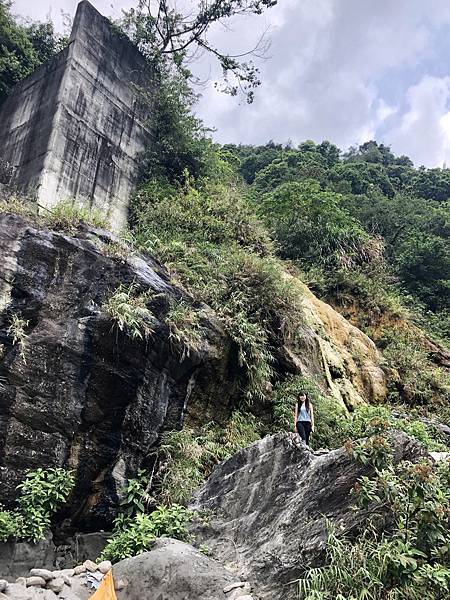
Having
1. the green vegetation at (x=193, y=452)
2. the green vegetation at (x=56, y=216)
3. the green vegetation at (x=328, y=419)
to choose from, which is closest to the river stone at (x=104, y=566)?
the green vegetation at (x=193, y=452)

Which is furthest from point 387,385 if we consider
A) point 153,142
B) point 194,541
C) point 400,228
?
point 400,228

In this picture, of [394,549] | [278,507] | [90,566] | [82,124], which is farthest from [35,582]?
[82,124]

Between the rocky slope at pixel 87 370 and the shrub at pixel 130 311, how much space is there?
129 mm

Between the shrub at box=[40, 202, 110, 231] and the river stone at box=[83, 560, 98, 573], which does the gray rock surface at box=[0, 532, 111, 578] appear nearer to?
the river stone at box=[83, 560, 98, 573]

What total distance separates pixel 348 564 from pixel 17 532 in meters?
3.70

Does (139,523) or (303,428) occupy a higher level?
(303,428)

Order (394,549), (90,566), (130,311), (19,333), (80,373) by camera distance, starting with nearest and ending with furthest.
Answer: (394,549) → (90,566) → (19,333) → (80,373) → (130,311)

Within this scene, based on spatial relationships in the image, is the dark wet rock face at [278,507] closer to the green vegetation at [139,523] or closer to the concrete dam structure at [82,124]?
the green vegetation at [139,523]

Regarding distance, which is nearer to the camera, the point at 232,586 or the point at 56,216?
the point at 232,586

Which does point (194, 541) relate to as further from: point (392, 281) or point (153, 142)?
point (392, 281)

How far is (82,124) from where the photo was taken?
460 inches

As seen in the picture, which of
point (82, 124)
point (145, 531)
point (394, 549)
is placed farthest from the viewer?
point (82, 124)

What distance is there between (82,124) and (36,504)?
861 centimetres

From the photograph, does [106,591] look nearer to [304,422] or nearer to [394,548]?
[394,548]
